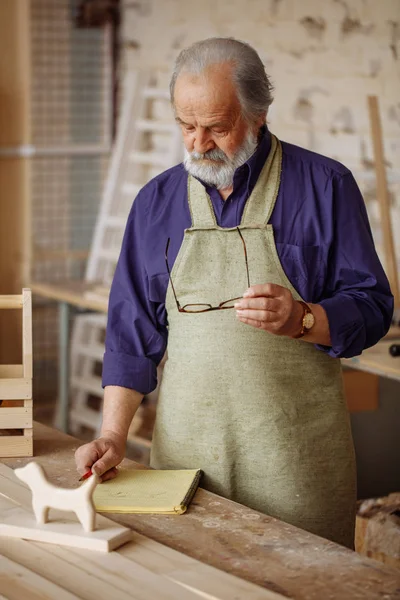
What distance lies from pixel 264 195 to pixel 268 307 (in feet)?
1.43

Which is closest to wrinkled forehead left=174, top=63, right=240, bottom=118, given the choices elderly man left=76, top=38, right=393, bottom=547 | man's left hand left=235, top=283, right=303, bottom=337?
elderly man left=76, top=38, right=393, bottom=547

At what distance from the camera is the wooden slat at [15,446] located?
2412 millimetres

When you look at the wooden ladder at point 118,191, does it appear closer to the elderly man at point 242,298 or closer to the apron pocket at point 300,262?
the elderly man at point 242,298

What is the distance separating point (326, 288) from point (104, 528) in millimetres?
858

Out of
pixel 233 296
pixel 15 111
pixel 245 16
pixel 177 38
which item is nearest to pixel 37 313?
pixel 15 111

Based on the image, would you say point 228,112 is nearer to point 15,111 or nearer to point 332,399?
point 332,399

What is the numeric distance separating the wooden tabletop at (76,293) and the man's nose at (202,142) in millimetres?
2440

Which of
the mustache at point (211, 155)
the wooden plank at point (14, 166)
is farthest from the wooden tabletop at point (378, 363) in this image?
the wooden plank at point (14, 166)

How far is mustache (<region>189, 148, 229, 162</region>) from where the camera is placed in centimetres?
230

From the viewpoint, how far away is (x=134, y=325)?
247cm

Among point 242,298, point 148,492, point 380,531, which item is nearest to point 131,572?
point 148,492

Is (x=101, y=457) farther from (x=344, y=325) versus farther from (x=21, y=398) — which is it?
(x=344, y=325)

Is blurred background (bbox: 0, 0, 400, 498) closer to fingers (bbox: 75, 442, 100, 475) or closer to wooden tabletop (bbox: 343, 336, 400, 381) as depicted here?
wooden tabletop (bbox: 343, 336, 400, 381)

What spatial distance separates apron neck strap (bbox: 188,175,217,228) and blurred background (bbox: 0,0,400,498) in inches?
74.7
